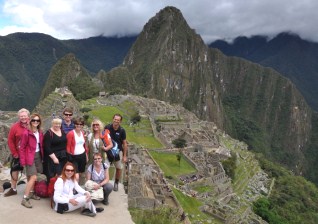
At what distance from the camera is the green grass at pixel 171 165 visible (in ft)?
110

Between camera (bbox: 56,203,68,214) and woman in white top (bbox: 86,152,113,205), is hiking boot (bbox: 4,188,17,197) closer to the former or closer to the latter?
camera (bbox: 56,203,68,214)

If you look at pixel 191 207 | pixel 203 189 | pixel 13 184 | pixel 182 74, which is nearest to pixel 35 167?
pixel 13 184

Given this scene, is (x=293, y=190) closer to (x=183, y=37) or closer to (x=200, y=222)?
(x=200, y=222)

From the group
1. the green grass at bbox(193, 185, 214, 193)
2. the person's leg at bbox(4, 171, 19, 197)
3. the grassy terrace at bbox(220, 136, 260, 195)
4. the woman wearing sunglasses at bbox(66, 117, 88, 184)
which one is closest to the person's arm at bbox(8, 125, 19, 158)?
the person's leg at bbox(4, 171, 19, 197)

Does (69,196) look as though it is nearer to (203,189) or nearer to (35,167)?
(35,167)

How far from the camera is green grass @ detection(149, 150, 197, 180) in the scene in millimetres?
33606

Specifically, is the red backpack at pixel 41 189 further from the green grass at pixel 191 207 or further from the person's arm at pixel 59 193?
the green grass at pixel 191 207

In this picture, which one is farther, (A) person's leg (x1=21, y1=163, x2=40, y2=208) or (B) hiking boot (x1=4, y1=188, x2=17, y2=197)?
(B) hiking boot (x1=4, y1=188, x2=17, y2=197)

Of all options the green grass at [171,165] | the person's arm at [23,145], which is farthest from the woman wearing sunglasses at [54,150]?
the green grass at [171,165]

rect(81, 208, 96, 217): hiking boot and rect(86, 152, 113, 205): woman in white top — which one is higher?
rect(86, 152, 113, 205): woman in white top

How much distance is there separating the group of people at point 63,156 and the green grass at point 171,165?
76.0 feet

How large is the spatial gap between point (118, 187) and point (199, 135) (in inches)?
1765

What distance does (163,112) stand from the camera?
67.3 meters

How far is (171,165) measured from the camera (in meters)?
36.5
